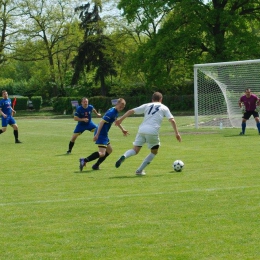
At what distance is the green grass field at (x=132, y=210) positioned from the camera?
6566mm

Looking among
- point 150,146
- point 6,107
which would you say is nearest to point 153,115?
point 150,146

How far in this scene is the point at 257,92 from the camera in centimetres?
2916

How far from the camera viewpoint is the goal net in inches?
1146

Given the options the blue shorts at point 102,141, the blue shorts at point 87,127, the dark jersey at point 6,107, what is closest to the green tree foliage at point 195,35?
the dark jersey at point 6,107

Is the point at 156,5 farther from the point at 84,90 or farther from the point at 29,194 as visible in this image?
the point at 29,194

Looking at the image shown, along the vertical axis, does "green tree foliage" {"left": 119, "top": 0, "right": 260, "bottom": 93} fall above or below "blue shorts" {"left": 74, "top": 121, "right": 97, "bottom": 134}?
above

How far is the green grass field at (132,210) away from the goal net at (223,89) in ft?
46.1

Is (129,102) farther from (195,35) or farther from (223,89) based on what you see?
(223,89)

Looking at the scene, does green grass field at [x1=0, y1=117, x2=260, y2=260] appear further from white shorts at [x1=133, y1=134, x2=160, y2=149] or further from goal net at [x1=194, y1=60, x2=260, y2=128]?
goal net at [x1=194, y1=60, x2=260, y2=128]

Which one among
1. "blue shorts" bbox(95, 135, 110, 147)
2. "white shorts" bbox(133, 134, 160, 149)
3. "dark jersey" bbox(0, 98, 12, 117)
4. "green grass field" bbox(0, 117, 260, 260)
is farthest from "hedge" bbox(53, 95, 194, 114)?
"white shorts" bbox(133, 134, 160, 149)

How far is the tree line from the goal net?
13.6 m

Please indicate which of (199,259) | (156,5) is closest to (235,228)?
(199,259)

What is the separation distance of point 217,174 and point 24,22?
5699cm

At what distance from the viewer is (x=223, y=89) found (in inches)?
1201
